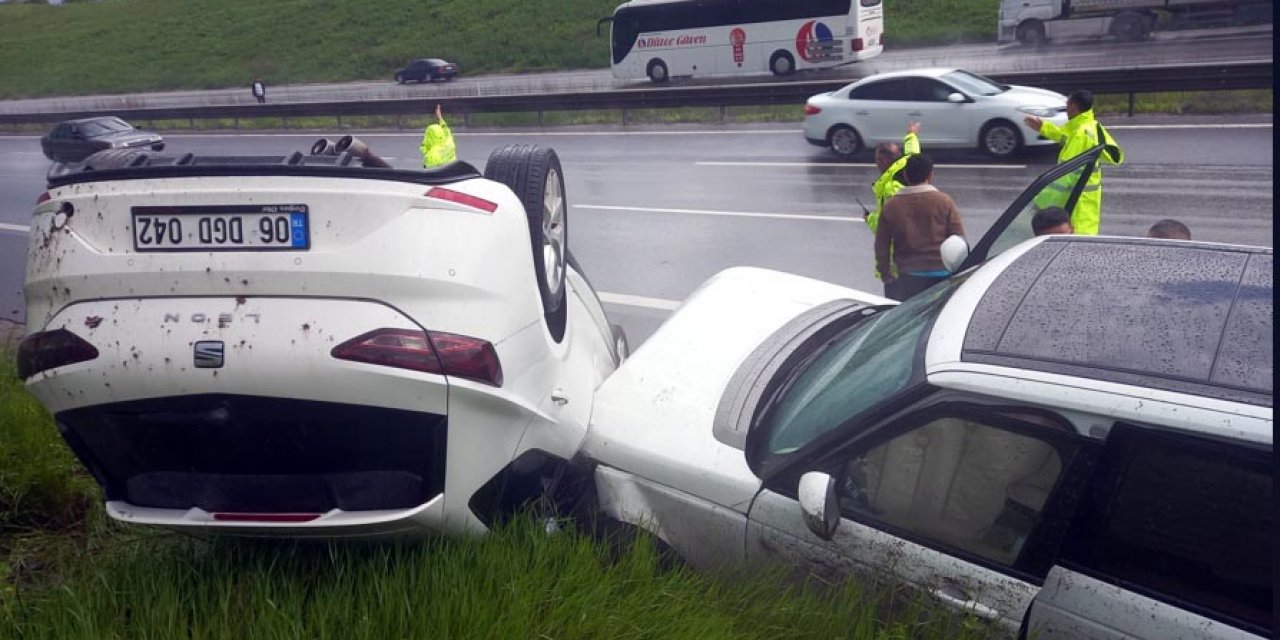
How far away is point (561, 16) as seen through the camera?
44.9 metres

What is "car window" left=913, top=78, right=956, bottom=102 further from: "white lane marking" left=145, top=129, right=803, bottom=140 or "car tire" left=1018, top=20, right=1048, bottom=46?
"car tire" left=1018, top=20, right=1048, bottom=46

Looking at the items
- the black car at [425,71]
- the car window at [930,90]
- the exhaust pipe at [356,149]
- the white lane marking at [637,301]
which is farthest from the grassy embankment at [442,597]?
the black car at [425,71]

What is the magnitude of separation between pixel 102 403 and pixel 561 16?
4369 cm

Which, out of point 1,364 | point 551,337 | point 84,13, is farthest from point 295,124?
point 84,13

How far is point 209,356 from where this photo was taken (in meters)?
3.00

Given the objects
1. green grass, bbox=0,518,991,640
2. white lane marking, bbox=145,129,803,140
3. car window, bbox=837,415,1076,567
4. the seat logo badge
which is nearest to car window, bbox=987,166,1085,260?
car window, bbox=837,415,1076,567

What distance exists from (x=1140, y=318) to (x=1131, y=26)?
3125 centimetres

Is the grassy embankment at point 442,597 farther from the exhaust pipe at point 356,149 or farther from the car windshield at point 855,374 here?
the exhaust pipe at point 356,149

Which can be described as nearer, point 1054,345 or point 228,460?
point 1054,345

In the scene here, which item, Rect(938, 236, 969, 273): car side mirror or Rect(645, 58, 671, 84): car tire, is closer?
Rect(938, 236, 969, 273): car side mirror

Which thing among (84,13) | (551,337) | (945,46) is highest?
(84,13)

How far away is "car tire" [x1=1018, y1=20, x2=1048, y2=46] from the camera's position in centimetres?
3200

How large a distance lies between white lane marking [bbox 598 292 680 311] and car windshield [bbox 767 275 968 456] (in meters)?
5.12

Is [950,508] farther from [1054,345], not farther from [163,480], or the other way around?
[163,480]
